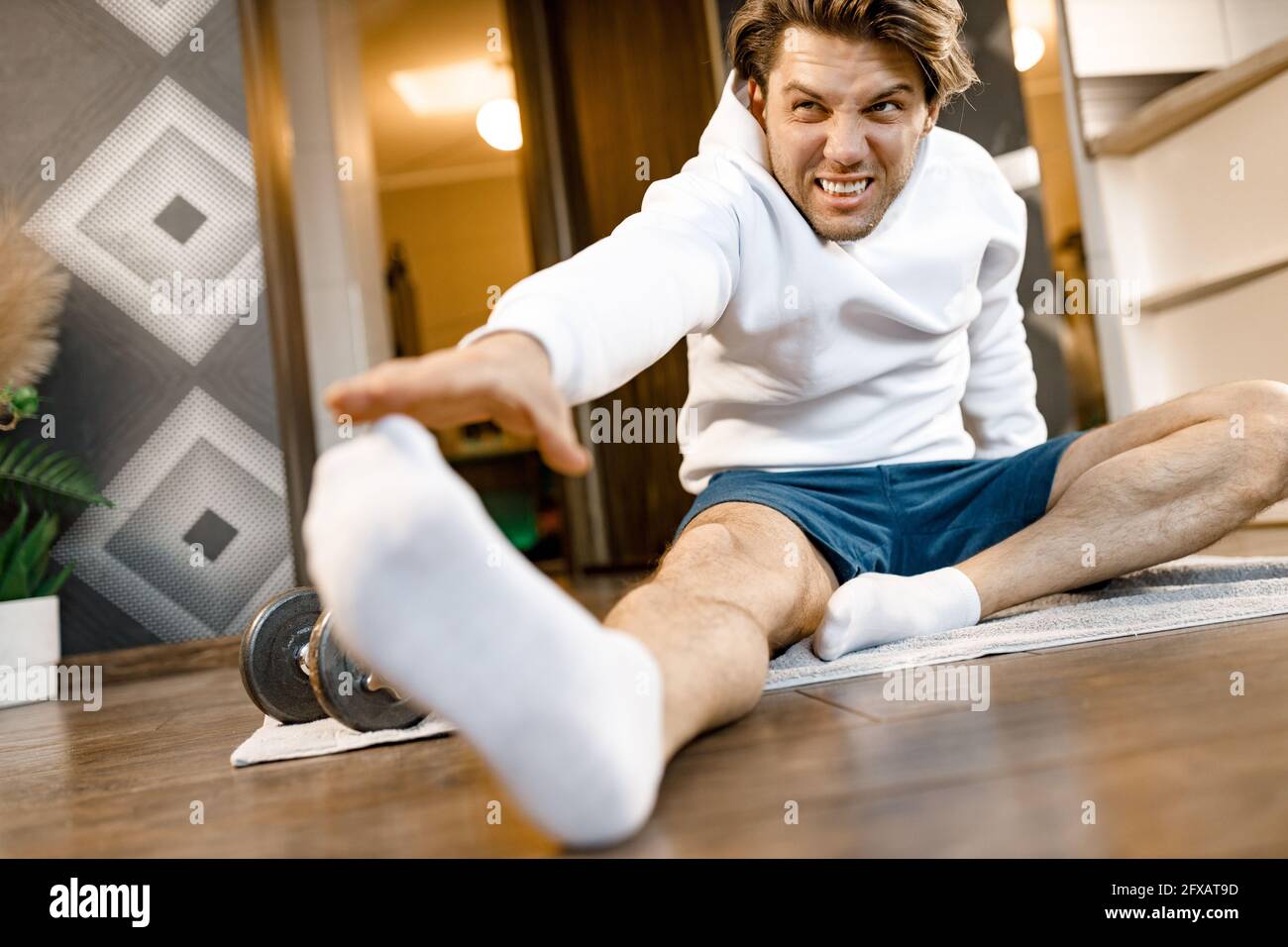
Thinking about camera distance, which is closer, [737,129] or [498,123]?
[737,129]

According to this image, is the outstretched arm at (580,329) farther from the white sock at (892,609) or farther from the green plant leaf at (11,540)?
the green plant leaf at (11,540)

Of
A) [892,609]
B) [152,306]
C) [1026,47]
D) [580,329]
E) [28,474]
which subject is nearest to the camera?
[580,329]

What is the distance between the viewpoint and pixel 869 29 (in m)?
1.23

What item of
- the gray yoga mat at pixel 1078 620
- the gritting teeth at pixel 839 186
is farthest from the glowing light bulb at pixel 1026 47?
the gritting teeth at pixel 839 186

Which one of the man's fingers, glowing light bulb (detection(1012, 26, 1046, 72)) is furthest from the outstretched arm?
glowing light bulb (detection(1012, 26, 1046, 72))

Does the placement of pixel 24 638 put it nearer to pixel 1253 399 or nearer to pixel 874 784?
pixel 874 784

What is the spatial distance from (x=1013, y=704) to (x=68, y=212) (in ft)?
7.27

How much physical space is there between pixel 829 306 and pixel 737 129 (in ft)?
0.79

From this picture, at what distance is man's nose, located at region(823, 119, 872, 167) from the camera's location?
122cm

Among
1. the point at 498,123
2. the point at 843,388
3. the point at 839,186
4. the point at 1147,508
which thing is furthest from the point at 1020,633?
the point at 498,123

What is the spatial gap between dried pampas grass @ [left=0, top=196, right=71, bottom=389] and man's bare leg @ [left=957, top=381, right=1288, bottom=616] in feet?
5.62
